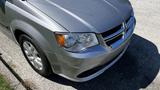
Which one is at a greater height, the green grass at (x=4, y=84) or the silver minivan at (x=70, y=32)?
the silver minivan at (x=70, y=32)

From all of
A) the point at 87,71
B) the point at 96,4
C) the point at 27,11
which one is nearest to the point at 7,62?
the point at 27,11

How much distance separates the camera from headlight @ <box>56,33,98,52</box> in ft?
10.7

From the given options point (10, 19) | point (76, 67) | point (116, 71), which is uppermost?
point (10, 19)

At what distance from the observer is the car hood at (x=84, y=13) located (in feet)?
11.1

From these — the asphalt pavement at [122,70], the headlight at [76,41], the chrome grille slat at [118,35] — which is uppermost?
the headlight at [76,41]

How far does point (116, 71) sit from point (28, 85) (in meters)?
1.46

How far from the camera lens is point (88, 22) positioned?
3.44m

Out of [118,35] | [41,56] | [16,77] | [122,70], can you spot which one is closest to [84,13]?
[118,35]

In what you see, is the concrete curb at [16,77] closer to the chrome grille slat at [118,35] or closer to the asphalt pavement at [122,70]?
the asphalt pavement at [122,70]

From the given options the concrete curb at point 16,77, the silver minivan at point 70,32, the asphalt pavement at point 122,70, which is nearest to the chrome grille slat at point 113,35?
the silver minivan at point 70,32

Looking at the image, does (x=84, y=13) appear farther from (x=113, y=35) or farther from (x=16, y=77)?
(x=16, y=77)

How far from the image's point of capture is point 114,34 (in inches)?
142

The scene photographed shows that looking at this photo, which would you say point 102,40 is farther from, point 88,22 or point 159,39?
point 159,39

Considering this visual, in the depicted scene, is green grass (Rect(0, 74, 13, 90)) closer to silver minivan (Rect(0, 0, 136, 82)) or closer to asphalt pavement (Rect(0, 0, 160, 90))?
asphalt pavement (Rect(0, 0, 160, 90))
